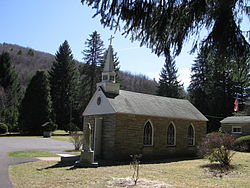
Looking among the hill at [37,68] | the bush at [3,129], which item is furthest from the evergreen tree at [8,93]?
the hill at [37,68]

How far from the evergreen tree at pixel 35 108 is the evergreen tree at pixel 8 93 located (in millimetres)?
6197

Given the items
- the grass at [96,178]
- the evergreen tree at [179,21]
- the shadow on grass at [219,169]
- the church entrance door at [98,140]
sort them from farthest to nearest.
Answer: the church entrance door at [98,140] → the shadow on grass at [219,169] → the grass at [96,178] → the evergreen tree at [179,21]

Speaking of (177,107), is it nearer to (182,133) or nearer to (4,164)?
(182,133)

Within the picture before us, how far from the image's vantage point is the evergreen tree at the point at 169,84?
5772 cm

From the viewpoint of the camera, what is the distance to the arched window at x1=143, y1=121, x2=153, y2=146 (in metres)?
20.0

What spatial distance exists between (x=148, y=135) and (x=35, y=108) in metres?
27.1

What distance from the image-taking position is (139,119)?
19.5m

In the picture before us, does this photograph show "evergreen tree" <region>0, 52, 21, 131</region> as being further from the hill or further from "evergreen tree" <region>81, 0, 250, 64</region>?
"evergreen tree" <region>81, 0, 250, 64</region>

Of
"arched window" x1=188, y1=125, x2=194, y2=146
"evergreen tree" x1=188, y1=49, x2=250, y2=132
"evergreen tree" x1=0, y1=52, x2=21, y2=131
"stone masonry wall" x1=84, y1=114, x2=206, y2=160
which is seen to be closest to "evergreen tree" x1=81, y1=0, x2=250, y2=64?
"stone masonry wall" x1=84, y1=114, x2=206, y2=160

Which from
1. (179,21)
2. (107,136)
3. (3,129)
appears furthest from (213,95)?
(179,21)

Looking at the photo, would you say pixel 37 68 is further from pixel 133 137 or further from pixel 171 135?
pixel 133 137

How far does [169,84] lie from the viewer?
193 feet

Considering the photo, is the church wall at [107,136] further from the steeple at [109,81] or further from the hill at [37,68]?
the hill at [37,68]

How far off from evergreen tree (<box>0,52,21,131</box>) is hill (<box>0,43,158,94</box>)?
21814 mm
